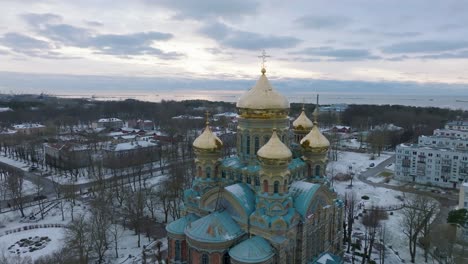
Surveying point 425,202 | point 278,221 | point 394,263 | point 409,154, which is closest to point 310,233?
point 278,221

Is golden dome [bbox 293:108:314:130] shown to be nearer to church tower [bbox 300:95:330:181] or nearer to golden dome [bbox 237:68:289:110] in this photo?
church tower [bbox 300:95:330:181]

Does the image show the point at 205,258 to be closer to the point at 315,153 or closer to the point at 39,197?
the point at 315,153

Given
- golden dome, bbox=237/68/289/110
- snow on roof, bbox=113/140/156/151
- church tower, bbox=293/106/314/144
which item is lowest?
snow on roof, bbox=113/140/156/151

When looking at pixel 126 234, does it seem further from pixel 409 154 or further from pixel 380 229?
pixel 409 154

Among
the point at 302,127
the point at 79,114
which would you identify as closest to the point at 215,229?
the point at 302,127

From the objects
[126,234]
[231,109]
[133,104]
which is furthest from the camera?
[231,109]

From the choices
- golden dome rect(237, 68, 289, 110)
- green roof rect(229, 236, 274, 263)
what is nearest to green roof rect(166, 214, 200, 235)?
green roof rect(229, 236, 274, 263)
